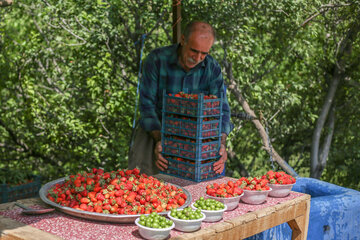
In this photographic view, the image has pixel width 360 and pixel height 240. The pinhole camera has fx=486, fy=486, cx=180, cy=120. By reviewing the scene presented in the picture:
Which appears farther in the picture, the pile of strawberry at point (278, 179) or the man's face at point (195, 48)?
the man's face at point (195, 48)

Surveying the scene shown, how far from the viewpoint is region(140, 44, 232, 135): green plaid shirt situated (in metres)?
3.98

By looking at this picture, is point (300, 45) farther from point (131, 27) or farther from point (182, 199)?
point (182, 199)

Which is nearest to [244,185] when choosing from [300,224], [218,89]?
[300,224]

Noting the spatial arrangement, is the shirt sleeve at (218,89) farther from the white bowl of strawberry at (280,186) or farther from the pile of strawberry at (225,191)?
the pile of strawberry at (225,191)

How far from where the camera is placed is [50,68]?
7469 mm

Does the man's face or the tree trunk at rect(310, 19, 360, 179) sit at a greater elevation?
the man's face

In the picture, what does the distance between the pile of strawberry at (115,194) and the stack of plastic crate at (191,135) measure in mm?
511

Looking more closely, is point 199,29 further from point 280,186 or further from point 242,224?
point 242,224

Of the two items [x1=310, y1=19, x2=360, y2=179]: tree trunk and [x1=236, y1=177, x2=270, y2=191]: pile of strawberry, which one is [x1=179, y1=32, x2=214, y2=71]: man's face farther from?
[x1=310, y1=19, x2=360, y2=179]: tree trunk

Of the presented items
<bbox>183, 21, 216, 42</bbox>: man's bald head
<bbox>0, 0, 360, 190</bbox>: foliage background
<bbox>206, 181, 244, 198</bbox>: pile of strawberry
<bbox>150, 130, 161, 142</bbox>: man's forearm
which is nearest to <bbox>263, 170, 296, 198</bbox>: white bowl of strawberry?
<bbox>206, 181, 244, 198</bbox>: pile of strawberry

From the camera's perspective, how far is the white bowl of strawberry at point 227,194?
9.46 feet

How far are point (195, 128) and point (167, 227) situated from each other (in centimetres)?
117

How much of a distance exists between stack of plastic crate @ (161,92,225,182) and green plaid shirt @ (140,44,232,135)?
1.12ft

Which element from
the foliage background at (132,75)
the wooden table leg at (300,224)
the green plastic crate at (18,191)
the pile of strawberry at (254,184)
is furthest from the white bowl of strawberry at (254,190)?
the green plastic crate at (18,191)
